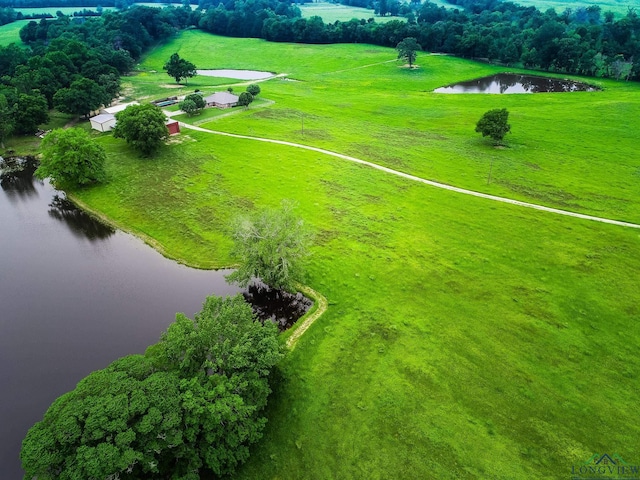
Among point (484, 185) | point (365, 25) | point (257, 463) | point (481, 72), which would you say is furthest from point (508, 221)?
point (365, 25)

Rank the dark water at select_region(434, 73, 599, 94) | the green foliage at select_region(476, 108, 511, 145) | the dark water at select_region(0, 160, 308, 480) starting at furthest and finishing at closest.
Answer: the dark water at select_region(434, 73, 599, 94) → the green foliage at select_region(476, 108, 511, 145) → the dark water at select_region(0, 160, 308, 480)

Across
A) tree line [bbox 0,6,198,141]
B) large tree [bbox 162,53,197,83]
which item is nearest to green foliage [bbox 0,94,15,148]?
tree line [bbox 0,6,198,141]

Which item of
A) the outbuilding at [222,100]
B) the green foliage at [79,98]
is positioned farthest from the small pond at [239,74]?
the green foliage at [79,98]

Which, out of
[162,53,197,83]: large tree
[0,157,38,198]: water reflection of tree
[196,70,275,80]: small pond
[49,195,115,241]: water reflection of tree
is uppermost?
[162,53,197,83]: large tree

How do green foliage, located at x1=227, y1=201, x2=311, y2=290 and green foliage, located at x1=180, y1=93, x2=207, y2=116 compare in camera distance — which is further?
green foliage, located at x1=180, y1=93, x2=207, y2=116

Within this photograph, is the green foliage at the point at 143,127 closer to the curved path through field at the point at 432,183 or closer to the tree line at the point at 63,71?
the curved path through field at the point at 432,183

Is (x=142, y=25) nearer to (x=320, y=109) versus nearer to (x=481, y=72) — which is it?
(x=320, y=109)

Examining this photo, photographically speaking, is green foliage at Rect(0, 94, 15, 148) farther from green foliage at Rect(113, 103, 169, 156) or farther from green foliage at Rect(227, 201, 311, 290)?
green foliage at Rect(227, 201, 311, 290)

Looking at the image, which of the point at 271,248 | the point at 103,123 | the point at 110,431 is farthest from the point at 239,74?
the point at 110,431

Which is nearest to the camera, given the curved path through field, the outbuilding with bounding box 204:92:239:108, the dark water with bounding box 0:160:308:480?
the dark water with bounding box 0:160:308:480
